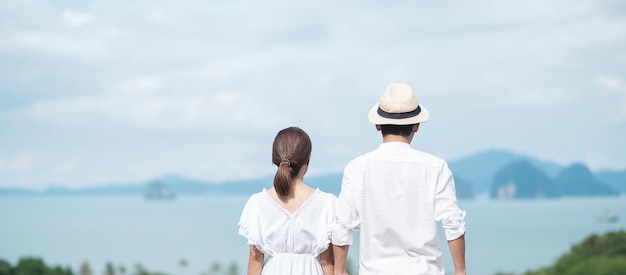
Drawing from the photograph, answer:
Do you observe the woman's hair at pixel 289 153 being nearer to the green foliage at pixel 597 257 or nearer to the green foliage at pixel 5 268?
the green foliage at pixel 597 257

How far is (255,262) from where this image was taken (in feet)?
11.7

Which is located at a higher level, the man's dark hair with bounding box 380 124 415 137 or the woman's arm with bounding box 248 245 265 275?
the man's dark hair with bounding box 380 124 415 137

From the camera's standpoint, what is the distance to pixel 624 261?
14320 millimetres

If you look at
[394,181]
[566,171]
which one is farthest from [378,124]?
[566,171]

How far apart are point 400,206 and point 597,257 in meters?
12.7

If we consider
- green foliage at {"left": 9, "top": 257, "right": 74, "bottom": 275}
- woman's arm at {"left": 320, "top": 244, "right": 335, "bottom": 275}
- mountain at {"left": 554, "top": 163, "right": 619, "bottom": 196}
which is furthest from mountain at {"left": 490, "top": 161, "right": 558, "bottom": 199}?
woman's arm at {"left": 320, "top": 244, "right": 335, "bottom": 275}

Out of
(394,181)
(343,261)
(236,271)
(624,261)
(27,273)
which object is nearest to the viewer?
(394,181)

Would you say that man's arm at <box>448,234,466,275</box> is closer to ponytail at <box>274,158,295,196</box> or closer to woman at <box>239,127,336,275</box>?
woman at <box>239,127,336,275</box>

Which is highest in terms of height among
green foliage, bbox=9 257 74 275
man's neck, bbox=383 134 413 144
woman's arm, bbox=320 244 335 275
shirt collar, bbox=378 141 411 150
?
man's neck, bbox=383 134 413 144

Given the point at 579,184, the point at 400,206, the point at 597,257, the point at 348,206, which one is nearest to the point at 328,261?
the point at 348,206

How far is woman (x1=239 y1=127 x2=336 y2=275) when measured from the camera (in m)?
3.53

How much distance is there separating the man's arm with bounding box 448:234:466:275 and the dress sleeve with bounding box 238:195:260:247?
85 cm

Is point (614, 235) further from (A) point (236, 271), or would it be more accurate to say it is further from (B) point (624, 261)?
(A) point (236, 271)

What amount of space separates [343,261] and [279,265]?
33cm
